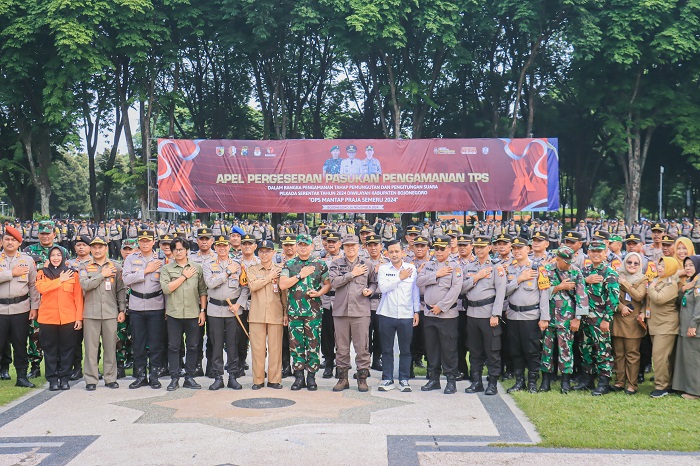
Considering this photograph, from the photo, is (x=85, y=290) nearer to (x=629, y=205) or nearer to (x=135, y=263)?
(x=135, y=263)

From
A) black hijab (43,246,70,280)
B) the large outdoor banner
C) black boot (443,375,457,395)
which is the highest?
the large outdoor banner

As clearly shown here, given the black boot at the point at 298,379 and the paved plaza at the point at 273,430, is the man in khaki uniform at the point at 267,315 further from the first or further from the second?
the paved plaza at the point at 273,430

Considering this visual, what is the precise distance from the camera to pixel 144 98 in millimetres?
34625

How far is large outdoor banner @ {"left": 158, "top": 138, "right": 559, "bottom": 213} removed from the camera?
2745 cm

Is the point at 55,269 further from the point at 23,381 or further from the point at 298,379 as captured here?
the point at 298,379

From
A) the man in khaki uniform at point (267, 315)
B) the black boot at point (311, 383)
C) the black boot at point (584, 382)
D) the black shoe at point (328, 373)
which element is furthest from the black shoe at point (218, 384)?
the black boot at point (584, 382)

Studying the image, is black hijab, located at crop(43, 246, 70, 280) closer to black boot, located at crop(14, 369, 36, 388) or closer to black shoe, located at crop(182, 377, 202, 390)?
black boot, located at crop(14, 369, 36, 388)

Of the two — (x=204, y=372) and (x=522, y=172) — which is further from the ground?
(x=522, y=172)

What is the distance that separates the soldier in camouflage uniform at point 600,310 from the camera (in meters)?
8.24

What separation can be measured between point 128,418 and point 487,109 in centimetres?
3735

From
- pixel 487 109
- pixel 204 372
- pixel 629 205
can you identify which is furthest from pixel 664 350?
pixel 487 109

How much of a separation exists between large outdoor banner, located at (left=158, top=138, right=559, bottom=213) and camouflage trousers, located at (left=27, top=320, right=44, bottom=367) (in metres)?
18.5

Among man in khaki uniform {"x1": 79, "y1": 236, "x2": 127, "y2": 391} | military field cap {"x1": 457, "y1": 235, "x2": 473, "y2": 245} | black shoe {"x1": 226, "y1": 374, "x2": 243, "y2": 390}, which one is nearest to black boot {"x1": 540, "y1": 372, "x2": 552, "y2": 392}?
military field cap {"x1": 457, "y1": 235, "x2": 473, "y2": 245}

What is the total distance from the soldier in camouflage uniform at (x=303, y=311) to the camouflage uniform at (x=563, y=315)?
2.67 meters
